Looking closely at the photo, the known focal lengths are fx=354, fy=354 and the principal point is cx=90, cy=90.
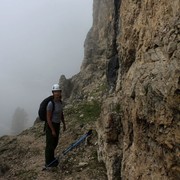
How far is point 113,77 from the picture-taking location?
13430 mm

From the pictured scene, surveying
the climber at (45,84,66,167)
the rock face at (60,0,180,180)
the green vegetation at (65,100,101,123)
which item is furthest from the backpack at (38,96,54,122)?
the green vegetation at (65,100,101,123)

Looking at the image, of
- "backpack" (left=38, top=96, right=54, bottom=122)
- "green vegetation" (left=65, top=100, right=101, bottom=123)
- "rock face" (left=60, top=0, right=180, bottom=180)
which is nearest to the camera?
"rock face" (left=60, top=0, right=180, bottom=180)

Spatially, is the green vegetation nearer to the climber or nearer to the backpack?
the climber

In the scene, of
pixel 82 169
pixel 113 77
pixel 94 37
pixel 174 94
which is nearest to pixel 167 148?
pixel 174 94

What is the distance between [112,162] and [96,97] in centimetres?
1303

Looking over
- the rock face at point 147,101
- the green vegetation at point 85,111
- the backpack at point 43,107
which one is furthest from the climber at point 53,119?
the green vegetation at point 85,111

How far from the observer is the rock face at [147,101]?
6184mm

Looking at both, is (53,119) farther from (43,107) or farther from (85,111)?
(85,111)

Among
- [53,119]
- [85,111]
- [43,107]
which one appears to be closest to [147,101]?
[43,107]

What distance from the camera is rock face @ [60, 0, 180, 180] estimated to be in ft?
20.3

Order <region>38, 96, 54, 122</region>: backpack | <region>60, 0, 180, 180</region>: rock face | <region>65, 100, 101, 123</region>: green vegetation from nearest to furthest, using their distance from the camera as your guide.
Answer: <region>60, 0, 180, 180</region>: rock face → <region>38, 96, 54, 122</region>: backpack → <region>65, 100, 101, 123</region>: green vegetation

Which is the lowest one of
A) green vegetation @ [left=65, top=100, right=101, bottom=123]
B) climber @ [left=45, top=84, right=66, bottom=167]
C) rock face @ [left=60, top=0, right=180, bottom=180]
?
green vegetation @ [left=65, top=100, right=101, bottom=123]

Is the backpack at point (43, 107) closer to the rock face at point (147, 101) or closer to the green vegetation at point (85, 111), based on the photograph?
the rock face at point (147, 101)

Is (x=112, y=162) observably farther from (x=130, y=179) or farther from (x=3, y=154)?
(x=3, y=154)
